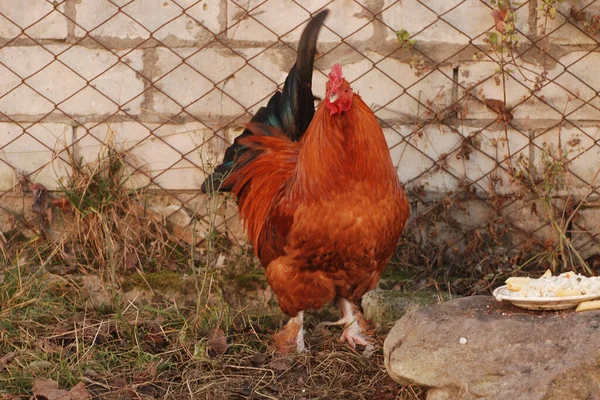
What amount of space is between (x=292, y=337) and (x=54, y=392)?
119 cm

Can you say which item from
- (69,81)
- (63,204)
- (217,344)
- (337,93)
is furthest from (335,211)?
(69,81)

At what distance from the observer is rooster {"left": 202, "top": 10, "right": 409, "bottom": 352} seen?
3.32 m

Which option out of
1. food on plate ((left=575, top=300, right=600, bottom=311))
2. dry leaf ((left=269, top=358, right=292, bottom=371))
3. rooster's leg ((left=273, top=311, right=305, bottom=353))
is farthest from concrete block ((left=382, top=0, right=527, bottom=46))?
food on plate ((left=575, top=300, right=600, bottom=311))

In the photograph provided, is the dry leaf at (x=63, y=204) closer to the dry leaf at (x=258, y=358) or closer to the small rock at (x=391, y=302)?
the dry leaf at (x=258, y=358)

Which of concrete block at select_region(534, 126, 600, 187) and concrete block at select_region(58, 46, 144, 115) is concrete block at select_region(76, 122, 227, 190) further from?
concrete block at select_region(534, 126, 600, 187)

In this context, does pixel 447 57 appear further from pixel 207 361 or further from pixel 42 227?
pixel 42 227

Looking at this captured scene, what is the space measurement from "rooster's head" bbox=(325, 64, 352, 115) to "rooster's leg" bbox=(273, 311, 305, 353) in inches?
42.1

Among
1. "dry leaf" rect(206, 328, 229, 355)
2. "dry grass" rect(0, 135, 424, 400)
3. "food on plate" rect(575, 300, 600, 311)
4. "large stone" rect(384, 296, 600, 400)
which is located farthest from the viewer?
"dry leaf" rect(206, 328, 229, 355)

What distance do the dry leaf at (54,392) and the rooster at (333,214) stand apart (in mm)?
1015

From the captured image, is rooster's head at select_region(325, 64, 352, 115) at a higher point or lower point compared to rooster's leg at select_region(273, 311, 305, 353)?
higher

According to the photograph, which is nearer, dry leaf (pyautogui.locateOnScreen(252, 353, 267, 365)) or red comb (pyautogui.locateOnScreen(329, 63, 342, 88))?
red comb (pyautogui.locateOnScreen(329, 63, 342, 88))

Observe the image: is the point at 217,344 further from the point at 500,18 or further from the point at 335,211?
the point at 500,18

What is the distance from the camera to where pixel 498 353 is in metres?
2.54

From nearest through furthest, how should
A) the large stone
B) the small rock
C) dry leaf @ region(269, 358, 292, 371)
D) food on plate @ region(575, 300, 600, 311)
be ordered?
the large stone
food on plate @ region(575, 300, 600, 311)
dry leaf @ region(269, 358, 292, 371)
the small rock
